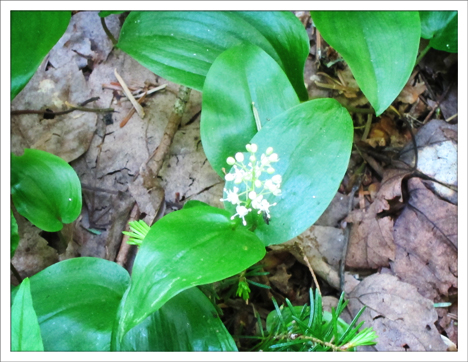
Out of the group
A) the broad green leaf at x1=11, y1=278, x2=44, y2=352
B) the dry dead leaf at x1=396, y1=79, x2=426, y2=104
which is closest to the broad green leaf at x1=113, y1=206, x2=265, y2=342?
the broad green leaf at x1=11, y1=278, x2=44, y2=352

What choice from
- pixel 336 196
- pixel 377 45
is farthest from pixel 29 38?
pixel 336 196

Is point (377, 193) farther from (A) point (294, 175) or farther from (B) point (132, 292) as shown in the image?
(B) point (132, 292)

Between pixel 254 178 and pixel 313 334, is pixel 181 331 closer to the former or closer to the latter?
pixel 313 334

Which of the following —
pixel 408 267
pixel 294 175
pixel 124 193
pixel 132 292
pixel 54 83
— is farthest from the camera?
pixel 54 83

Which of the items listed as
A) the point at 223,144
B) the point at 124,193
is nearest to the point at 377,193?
the point at 223,144

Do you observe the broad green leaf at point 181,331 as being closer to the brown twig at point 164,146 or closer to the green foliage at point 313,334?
the green foliage at point 313,334

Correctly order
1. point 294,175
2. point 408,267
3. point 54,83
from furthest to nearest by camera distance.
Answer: point 54,83
point 408,267
point 294,175
